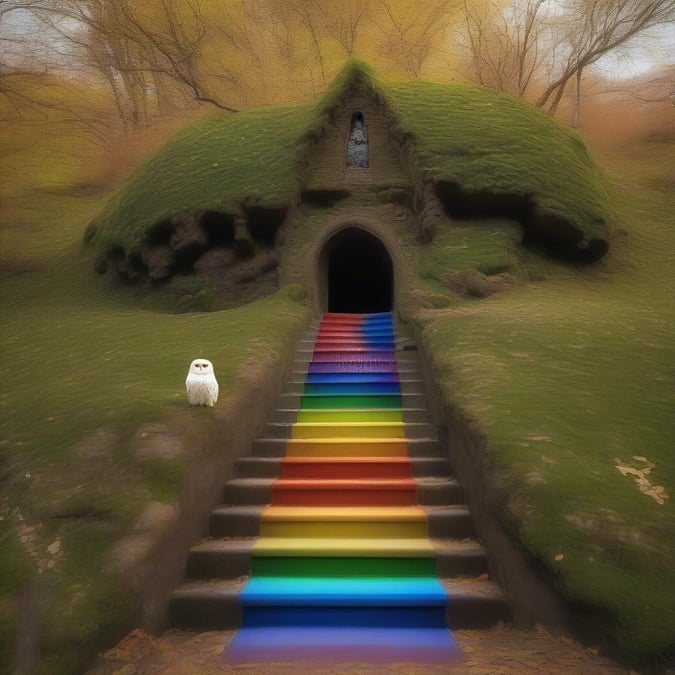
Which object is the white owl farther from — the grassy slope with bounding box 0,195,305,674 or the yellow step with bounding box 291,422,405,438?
the yellow step with bounding box 291,422,405,438

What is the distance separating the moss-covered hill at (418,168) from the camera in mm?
11023

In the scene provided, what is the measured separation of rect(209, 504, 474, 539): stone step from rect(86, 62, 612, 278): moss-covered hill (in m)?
7.28

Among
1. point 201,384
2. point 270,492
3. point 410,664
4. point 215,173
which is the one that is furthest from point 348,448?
point 215,173

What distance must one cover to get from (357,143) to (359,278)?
148 inches

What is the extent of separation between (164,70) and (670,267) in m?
16.1

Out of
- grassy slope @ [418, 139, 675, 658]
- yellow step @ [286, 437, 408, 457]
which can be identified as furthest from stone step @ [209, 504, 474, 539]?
yellow step @ [286, 437, 408, 457]

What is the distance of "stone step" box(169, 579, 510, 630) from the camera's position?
3.85m

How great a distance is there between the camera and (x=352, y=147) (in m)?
12.0

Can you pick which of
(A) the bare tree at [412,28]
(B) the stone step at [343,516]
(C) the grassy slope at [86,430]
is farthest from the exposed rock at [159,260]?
(A) the bare tree at [412,28]

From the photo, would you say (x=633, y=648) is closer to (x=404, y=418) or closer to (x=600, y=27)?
(x=404, y=418)

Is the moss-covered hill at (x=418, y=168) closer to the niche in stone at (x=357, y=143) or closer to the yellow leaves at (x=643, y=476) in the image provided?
the niche in stone at (x=357, y=143)

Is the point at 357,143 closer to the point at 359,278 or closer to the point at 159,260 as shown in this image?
the point at 359,278

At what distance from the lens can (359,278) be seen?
14.8 metres

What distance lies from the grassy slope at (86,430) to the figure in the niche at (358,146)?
12.5ft
